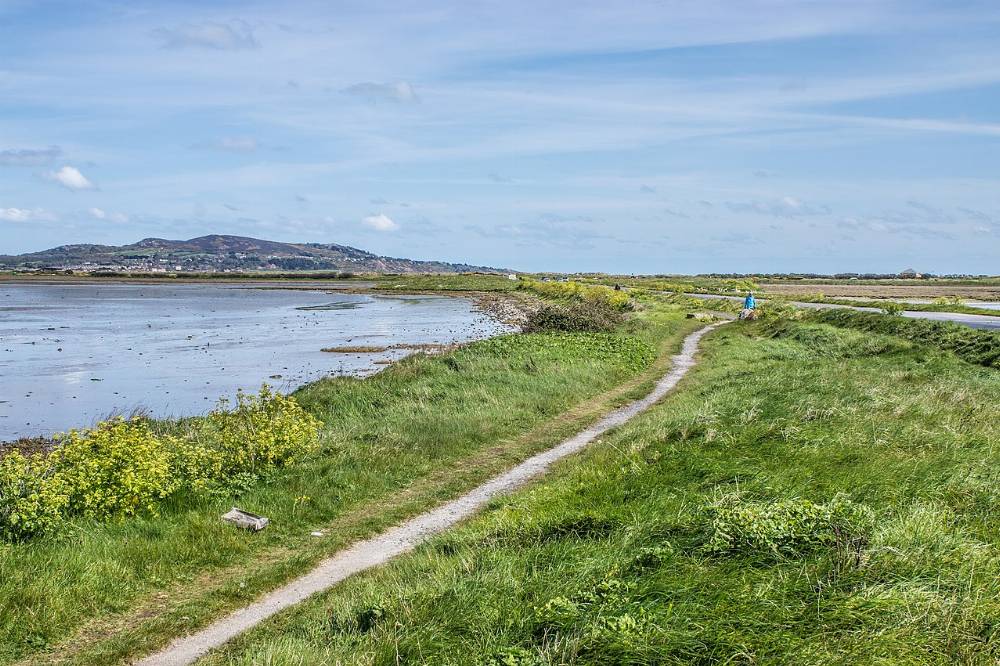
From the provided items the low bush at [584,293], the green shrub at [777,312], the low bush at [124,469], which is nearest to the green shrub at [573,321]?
the low bush at [584,293]

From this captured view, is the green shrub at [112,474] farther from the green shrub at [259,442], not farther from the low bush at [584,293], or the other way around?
the low bush at [584,293]

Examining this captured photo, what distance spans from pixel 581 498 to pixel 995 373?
15.8 metres

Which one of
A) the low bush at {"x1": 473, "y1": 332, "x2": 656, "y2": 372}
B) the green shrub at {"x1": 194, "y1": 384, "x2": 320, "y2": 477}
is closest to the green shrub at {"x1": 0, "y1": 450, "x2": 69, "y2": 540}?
the green shrub at {"x1": 194, "y1": 384, "x2": 320, "y2": 477}

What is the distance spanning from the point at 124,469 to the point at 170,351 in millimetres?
32630

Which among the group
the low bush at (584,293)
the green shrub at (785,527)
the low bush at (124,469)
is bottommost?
the low bush at (124,469)

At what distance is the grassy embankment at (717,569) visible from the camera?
541 centimetres

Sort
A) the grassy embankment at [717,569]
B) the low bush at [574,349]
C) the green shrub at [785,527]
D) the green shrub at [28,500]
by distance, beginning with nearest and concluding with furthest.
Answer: the grassy embankment at [717,569]
the green shrub at [785,527]
the green shrub at [28,500]
the low bush at [574,349]

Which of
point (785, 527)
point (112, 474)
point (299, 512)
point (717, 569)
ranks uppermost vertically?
point (785, 527)

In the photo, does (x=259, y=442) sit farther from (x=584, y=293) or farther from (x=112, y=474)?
(x=584, y=293)

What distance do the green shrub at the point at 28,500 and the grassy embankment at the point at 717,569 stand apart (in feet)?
11.9

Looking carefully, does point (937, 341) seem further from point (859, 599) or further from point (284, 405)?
point (859, 599)

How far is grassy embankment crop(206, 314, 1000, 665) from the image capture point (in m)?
5.41

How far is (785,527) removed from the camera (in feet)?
22.6

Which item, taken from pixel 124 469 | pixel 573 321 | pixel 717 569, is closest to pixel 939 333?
pixel 573 321
